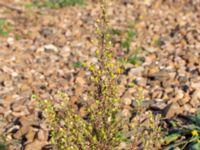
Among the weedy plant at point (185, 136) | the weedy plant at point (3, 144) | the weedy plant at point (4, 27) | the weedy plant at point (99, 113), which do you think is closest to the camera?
the weedy plant at point (99, 113)

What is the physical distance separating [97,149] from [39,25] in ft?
17.6

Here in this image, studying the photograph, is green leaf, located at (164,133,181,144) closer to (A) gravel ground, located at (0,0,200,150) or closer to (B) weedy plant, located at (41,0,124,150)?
(A) gravel ground, located at (0,0,200,150)

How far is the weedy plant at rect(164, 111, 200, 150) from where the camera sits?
476cm

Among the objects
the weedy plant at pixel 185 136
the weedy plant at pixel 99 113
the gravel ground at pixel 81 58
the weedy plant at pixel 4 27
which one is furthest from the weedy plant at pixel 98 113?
the weedy plant at pixel 4 27

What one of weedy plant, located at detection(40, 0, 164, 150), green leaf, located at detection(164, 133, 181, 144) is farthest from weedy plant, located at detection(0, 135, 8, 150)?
green leaf, located at detection(164, 133, 181, 144)

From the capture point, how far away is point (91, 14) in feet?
30.7

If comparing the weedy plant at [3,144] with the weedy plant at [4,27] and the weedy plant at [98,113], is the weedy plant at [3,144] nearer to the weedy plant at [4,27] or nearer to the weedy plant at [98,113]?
the weedy plant at [98,113]

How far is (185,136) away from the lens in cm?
501

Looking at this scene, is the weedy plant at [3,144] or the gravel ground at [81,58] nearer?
the weedy plant at [3,144]

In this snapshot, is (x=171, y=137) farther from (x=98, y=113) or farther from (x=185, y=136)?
(x=98, y=113)

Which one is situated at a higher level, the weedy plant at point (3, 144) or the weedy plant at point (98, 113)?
the weedy plant at point (98, 113)

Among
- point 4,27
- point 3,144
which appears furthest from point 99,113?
point 4,27

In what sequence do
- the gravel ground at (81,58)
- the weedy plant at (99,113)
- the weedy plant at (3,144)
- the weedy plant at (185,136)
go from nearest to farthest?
1. the weedy plant at (99,113)
2. the weedy plant at (185,136)
3. the weedy plant at (3,144)
4. the gravel ground at (81,58)

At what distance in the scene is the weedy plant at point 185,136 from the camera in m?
4.76
